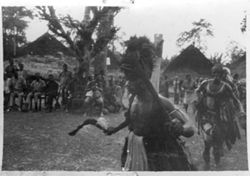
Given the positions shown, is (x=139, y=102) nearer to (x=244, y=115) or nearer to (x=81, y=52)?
(x=81, y=52)

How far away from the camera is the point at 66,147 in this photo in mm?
4406

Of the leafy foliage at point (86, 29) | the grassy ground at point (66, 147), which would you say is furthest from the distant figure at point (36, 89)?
the leafy foliage at point (86, 29)

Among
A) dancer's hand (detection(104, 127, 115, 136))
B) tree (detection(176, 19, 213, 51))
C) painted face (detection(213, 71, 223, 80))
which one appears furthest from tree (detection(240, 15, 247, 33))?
dancer's hand (detection(104, 127, 115, 136))

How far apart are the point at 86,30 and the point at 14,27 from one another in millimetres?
834

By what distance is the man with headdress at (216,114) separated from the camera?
14.5 feet

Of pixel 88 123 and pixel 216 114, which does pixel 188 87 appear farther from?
pixel 88 123

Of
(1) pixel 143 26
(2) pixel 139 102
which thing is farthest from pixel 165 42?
(2) pixel 139 102

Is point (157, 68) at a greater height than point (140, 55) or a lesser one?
lesser

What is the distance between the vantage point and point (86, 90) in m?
4.55

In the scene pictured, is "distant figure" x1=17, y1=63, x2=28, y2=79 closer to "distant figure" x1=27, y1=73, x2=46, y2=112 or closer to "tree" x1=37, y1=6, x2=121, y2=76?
"distant figure" x1=27, y1=73, x2=46, y2=112

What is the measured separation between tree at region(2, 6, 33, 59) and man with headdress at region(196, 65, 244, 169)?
86.9 inches

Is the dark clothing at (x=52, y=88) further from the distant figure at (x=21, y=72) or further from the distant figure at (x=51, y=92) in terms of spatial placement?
the distant figure at (x=21, y=72)

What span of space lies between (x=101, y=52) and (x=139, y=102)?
→ 75 centimetres

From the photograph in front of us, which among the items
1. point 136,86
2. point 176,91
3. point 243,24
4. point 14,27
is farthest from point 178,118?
point 14,27
